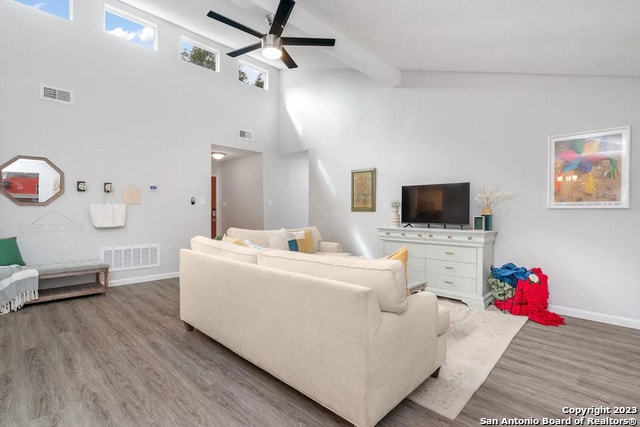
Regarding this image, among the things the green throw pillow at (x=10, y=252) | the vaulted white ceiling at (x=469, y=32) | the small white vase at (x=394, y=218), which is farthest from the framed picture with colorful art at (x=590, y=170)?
the green throw pillow at (x=10, y=252)

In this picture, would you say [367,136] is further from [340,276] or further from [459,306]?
[340,276]

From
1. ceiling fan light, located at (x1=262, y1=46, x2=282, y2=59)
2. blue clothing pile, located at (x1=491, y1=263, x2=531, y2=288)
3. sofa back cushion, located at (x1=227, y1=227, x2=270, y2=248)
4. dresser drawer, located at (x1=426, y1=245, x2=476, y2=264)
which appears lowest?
blue clothing pile, located at (x1=491, y1=263, x2=531, y2=288)

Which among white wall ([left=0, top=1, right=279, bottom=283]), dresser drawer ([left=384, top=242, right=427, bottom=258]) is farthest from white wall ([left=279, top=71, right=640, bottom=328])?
white wall ([left=0, top=1, right=279, bottom=283])

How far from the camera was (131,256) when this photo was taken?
4914mm

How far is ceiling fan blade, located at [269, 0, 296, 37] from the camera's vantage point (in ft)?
9.30

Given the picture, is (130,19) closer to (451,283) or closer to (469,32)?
(469,32)

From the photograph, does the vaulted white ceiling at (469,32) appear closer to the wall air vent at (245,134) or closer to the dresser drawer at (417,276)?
the wall air vent at (245,134)

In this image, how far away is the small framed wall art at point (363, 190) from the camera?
17.7 feet

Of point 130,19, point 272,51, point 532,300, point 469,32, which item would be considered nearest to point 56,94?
point 130,19

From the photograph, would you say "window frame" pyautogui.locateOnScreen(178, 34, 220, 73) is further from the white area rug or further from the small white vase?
the white area rug

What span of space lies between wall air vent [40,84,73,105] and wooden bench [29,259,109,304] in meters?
2.21

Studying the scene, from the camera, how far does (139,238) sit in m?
5.02

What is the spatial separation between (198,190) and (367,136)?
318cm

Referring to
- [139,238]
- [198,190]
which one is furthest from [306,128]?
[139,238]
